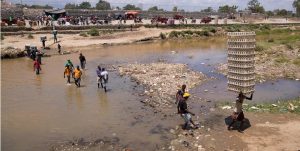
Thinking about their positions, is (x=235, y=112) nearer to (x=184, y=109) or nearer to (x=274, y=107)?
(x=184, y=109)

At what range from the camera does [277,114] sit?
16.5 metres

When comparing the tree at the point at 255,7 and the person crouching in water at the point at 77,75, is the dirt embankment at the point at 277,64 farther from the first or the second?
the tree at the point at 255,7

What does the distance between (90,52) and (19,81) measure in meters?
16.2

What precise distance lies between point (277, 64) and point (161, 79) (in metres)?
10.0

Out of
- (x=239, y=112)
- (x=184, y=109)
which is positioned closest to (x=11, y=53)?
(x=184, y=109)

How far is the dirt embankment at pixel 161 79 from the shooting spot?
65.5ft

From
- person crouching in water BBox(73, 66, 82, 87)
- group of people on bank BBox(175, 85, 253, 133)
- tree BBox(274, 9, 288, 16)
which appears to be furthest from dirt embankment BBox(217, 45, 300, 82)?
tree BBox(274, 9, 288, 16)

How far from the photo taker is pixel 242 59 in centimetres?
1492

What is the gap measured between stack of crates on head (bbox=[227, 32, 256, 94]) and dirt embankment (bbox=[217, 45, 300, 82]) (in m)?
10.0

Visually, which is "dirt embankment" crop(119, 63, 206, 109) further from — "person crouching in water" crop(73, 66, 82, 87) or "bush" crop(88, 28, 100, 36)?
"bush" crop(88, 28, 100, 36)

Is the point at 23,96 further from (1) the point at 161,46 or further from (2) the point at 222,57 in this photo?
(1) the point at 161,46

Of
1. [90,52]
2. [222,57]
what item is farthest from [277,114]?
[90,52]

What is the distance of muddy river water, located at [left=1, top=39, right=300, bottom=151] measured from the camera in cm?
1482

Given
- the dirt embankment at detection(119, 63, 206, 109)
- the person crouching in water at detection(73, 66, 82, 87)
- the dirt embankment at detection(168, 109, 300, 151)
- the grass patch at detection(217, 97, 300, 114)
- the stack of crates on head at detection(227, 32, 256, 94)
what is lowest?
the dirt embankment at detection(168, 109, 300, 151)
